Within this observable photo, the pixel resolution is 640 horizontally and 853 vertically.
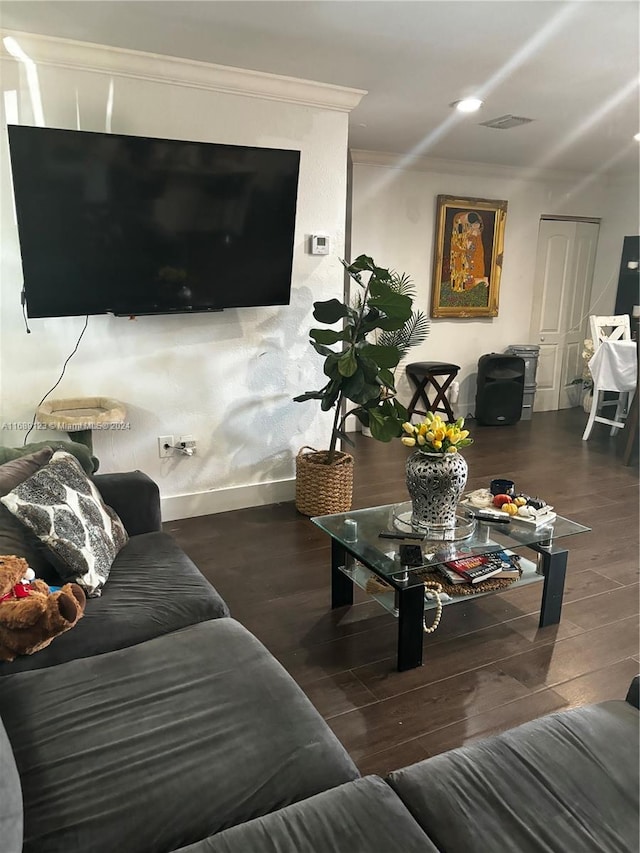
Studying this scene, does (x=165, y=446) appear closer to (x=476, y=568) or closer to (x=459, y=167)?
(x=476, y=568)

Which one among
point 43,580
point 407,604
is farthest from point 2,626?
point 407,604

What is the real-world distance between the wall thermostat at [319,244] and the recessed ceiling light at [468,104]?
3.68 ft

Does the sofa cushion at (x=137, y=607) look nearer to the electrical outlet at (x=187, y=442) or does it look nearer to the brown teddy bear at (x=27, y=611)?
the brown teddy bear at (x=27, y=611)

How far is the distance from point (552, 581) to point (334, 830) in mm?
1641

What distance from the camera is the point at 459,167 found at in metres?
5.75

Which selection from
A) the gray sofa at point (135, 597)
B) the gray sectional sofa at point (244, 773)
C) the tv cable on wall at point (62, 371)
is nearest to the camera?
the gray sectional sofa at point (244, 773)

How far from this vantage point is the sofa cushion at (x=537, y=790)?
3.69 feet

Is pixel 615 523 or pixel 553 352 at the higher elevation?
pixel 553 352

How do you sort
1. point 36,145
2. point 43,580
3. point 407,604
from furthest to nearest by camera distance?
1. point 36,145
2. point 407,604
3. point 43,580

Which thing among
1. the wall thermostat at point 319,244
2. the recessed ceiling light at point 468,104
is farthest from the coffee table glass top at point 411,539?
the recessed ceiling light at point 468,104

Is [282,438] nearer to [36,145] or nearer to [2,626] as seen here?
[36,145]

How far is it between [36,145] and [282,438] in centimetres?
197

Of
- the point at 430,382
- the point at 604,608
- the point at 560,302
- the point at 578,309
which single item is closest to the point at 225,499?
the point at 604,608

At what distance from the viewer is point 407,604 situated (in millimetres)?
2189
